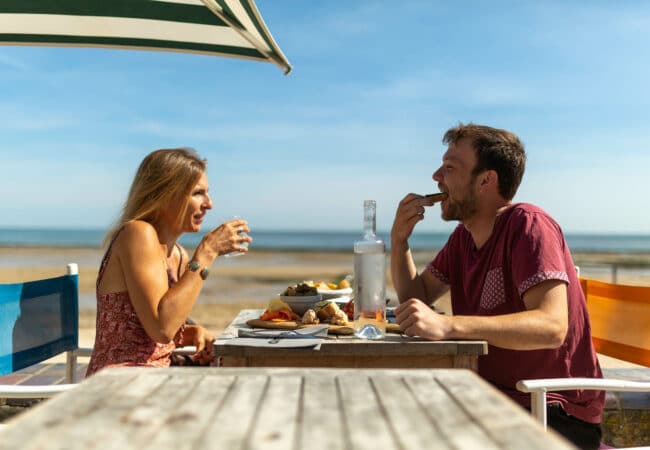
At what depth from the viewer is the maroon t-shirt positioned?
2.21m

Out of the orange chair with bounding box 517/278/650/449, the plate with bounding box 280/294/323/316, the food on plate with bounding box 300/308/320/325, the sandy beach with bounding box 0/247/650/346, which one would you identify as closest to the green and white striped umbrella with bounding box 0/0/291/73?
the plate with bounding box 280/294/323/316

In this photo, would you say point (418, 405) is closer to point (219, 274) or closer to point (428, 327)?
point (428, 327)

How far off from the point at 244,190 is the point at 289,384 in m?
52.9

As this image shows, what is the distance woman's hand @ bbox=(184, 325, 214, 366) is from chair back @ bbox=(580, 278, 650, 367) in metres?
1.67

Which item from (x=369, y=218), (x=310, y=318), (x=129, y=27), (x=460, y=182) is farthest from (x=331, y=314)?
(x=129, y=27)

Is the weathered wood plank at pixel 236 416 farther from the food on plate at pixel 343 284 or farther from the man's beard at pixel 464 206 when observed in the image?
the food on plate at pixel 343 284

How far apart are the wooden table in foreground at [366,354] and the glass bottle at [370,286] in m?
0.05

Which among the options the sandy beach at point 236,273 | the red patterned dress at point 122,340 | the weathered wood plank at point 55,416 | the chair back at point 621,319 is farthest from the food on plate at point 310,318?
the sandy beach at point 236,273

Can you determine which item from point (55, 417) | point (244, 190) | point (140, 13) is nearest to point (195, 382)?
point (55, 417)

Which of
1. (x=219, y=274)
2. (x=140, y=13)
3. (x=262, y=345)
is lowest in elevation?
(x=219, y=274)

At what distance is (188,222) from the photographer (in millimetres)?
2678

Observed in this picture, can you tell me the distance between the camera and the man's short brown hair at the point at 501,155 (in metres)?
2.55

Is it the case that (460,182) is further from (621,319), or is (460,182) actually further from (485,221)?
(621,319)

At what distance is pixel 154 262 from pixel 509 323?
3.91 feet
